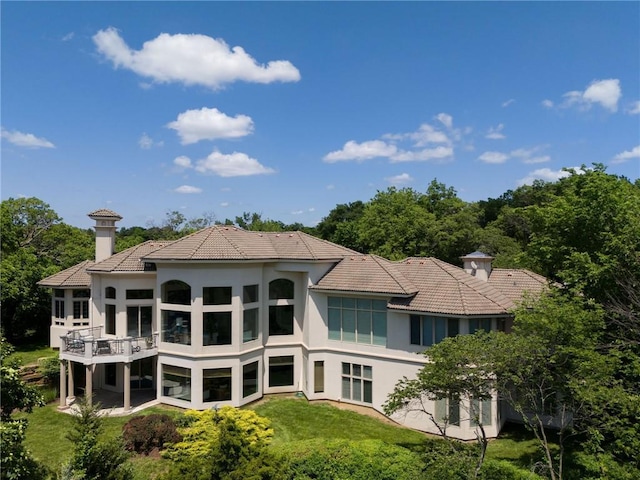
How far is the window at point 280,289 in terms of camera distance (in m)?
22.0

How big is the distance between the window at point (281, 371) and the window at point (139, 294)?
7.02 meters

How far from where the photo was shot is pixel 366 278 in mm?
20578

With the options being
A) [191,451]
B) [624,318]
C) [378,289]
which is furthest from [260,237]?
[624,318]

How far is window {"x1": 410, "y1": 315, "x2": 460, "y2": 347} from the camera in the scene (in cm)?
1783

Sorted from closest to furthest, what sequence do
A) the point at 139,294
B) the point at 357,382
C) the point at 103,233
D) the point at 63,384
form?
the point at 63,384, the point at 357,382, the point at 139,294, the point at 103,233

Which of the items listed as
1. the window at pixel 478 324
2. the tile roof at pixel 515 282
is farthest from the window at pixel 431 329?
the tile roof at pixel 515 282

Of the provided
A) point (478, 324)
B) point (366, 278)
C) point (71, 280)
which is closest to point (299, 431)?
point (366, 278)

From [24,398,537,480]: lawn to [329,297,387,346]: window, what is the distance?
3.38m

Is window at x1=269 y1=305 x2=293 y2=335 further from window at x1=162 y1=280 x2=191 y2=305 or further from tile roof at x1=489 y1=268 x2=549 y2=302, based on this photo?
tile roof at x1=489 y1=268 x2=549 y2=302

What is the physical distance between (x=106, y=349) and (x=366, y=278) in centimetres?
1260

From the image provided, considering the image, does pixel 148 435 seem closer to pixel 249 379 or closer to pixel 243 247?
pixel 249 379

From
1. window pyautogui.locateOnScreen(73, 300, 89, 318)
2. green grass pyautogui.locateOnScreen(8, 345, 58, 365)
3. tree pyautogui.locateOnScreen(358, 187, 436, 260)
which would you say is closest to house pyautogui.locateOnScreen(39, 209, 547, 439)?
window pyautogui.locateOnScreen(73, 300, 89, 318)

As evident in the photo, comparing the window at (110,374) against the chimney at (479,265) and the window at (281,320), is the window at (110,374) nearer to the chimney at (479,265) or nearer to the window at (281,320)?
the window at (281,320)

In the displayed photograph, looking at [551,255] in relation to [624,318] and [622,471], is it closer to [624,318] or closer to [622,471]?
[624,318]
